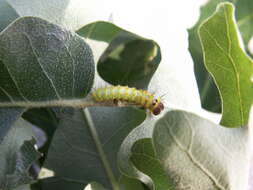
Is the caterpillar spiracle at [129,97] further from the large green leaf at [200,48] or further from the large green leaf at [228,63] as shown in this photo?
the large green leaf at [200,48]

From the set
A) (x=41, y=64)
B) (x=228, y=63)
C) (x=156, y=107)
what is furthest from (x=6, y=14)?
(x=228, y=63)

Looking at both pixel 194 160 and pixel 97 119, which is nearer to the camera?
pixel 194 160

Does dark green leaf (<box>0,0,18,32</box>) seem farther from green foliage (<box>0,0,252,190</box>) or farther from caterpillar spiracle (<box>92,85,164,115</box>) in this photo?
caterpillar spiracle (<box>92,85,164,115</box>)

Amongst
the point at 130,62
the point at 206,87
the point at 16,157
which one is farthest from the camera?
the point at 130,62

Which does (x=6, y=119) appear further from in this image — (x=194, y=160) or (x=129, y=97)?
(x=194, y=160)

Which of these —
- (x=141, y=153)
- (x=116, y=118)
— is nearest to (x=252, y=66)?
(x=141, y=153)

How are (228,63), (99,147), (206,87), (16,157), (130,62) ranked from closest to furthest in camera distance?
1. (228,63)
2. (16,157)
3. (99,147)
4. (206,87)
5. (130,62)

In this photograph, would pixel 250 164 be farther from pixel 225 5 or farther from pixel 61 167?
pixel 61 167

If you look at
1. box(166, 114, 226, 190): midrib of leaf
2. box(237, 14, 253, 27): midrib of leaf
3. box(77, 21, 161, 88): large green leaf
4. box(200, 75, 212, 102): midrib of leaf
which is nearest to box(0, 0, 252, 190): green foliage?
box(166, 114, 226, 190): midrib of leaf
